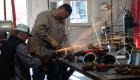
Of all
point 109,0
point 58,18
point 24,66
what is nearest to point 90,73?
point 24,66

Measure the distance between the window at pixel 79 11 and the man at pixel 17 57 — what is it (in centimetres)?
577

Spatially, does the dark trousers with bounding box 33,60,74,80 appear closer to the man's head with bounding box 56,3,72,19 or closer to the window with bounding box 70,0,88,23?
the man's head with bounding box 56,3,72,19

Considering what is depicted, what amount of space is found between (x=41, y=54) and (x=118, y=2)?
576 centimetres

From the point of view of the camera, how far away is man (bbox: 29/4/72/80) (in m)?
4.22

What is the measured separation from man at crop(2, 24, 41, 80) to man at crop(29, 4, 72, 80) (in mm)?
596

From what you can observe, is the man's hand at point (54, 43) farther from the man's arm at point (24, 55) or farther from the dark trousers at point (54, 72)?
the man's arm at point (24, 55)

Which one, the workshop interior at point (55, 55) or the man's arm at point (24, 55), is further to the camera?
the man's arm at point (24, 55)

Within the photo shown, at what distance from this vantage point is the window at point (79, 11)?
9383mm

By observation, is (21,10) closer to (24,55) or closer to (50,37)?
(50,37)

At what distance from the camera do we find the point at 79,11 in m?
9.48

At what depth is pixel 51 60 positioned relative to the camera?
163 inches

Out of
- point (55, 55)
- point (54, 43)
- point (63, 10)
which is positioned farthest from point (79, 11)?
point (55, 55)

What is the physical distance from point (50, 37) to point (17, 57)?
0.86 meters

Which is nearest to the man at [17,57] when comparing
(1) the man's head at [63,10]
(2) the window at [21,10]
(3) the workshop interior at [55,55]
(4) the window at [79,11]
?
(3) the workshop interior at [55,55]
